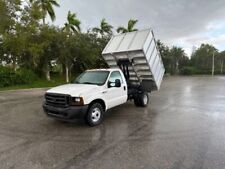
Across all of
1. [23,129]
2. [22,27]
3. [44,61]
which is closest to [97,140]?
[23,129]

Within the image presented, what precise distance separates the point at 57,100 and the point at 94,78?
1.71 metres

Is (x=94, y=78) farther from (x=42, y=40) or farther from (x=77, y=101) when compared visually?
(x=42, y=40)

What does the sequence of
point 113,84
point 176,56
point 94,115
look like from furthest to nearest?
1. point 176,56
2. point 113,84
3. point 94,115

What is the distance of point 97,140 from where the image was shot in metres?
5.12

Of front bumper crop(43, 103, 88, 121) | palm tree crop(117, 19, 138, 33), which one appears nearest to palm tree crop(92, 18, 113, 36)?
palm tree crop(117, 19, 138, 33)

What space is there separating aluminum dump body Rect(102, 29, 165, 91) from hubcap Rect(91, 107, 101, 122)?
3.13 meters

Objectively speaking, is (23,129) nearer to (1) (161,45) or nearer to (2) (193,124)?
(2) (193,124)

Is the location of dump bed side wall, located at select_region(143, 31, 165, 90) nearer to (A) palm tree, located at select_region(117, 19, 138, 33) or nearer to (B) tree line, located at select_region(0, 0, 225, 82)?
(B) tree line, located at select_region(0, 0, 225, 82)

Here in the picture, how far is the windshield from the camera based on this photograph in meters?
7.03

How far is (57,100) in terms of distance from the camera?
20.0 ft

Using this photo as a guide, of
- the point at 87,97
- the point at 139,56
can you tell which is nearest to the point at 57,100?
the point at 87,97

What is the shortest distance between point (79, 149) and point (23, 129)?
7.98 feet

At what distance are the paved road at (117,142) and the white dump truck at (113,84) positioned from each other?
579 mm

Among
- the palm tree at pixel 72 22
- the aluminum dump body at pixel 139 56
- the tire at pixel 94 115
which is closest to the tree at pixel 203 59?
the palm tree at pixel 72 22
